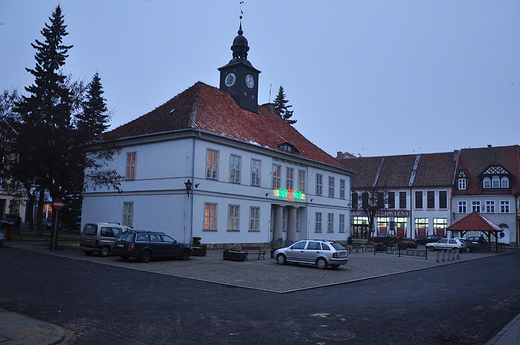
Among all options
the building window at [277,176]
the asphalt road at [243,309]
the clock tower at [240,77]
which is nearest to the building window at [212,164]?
the building window at [277,176]

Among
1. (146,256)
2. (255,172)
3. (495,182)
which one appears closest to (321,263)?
(146,256)

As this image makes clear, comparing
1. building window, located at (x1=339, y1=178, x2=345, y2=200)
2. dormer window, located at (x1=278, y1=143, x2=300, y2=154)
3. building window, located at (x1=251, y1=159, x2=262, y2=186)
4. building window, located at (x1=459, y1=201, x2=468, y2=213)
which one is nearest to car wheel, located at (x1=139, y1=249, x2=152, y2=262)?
building window, located at (x1=251, y1=159, x2=262, y2=186)

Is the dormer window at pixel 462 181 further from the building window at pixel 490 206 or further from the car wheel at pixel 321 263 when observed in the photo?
the car wheel at pixel 321 263

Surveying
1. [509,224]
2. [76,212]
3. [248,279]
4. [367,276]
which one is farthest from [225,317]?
[509,224]

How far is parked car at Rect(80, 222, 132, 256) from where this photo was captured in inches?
939

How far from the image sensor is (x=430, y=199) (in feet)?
206

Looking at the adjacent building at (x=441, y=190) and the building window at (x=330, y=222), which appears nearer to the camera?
the building window at (x=330, y=222)

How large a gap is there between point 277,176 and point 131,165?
11.5 meters

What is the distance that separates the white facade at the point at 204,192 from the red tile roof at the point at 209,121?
67cm

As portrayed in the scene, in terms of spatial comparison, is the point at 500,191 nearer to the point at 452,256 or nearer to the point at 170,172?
the point at 452,256

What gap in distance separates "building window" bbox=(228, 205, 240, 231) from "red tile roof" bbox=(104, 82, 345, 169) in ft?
16.1

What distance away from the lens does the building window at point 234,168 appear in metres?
32.6

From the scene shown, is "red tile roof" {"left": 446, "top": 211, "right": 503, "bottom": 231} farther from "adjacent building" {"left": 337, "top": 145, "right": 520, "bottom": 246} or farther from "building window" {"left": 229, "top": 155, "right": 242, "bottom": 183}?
"building window" {"left": 229, "top": 155, "right": 242, "bottom": 183}

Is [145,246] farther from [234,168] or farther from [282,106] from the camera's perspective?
[282,106]
